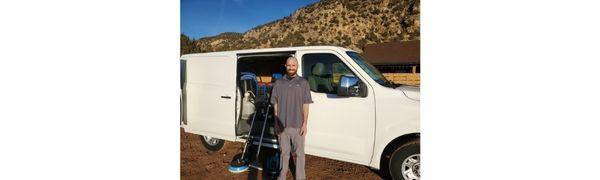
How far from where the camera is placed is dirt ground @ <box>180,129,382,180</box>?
2.63 m

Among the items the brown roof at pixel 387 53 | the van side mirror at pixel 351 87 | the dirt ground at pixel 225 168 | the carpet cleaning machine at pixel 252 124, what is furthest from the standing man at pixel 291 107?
the brown roof at pixel 387 53

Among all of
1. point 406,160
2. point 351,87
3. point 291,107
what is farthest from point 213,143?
point 406,160

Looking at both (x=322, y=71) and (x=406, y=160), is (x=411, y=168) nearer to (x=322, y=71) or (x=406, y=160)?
(x=406, y=160)

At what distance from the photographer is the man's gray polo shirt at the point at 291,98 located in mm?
2027

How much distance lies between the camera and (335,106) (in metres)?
2.35

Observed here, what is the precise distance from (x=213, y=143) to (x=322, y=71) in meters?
1.82

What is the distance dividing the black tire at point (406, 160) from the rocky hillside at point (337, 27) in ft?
2.77

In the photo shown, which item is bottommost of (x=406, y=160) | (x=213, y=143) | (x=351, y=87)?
(x=213, y=143)

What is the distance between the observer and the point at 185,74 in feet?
10.5
